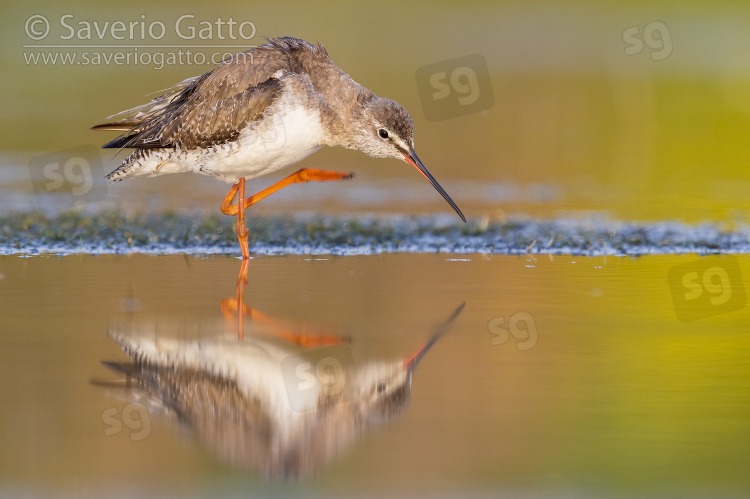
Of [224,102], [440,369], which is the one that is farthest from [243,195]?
[440,369]

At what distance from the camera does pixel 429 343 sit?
6.70 meters

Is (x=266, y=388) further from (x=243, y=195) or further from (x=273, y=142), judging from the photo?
(x=243, y=195)

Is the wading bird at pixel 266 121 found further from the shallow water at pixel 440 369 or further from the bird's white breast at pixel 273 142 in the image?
the shallow water at pixel 440 369

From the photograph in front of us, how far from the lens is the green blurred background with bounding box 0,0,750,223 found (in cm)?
1466

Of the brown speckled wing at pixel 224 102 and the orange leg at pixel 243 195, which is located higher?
the brown speckled wing at pixel 224 102

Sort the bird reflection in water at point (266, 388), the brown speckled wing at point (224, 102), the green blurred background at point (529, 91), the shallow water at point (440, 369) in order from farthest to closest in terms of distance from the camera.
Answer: the green blurred background at point (529, 91), the brown speckled wing at point (224, 102), the bird reflection in water at point (266, 388), the shallow water at point (440, 369)

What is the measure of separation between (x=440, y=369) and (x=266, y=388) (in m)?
1.01

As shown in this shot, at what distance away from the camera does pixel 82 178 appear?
46.8ft

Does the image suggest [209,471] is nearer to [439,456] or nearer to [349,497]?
[349,497]

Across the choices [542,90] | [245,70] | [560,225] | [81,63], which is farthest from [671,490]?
[81,63]

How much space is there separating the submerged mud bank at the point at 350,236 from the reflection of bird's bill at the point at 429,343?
2.58 m

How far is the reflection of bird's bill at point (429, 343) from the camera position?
625cm

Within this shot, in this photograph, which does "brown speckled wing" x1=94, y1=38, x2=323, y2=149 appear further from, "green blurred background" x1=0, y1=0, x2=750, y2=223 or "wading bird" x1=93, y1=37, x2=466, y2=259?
"green blurred background" x1=0, y1=0, x2=750, y2=223

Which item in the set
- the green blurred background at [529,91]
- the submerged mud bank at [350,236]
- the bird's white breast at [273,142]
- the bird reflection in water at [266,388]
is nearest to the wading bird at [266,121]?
the bird's white breast at [273,142]
